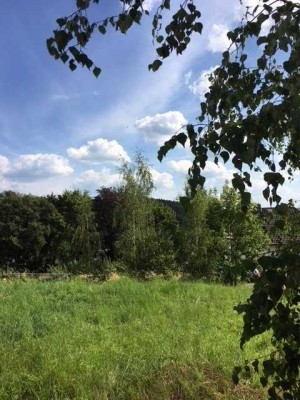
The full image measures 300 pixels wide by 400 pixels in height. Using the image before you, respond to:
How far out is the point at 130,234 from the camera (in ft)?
52.4

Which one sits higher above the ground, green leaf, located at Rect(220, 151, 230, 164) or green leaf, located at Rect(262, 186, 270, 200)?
green leaf, located at Rect(220, 151, 230, 164)

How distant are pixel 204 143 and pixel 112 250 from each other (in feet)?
54.0

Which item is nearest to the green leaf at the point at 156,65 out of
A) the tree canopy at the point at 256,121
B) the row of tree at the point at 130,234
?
the tree canopy at the point at 256,121

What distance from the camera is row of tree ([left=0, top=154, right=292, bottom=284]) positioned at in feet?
51.6

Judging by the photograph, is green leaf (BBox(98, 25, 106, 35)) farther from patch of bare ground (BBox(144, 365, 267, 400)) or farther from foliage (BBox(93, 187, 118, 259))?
foliage (BBox(93, 187, 118, 259))

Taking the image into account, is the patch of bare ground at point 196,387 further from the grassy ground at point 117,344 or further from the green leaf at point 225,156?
the green leaf at point 225,156

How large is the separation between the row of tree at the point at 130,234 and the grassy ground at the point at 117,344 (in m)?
6.14

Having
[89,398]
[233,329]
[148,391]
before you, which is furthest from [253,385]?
[233,329]

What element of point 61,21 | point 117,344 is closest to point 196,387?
point 117,344

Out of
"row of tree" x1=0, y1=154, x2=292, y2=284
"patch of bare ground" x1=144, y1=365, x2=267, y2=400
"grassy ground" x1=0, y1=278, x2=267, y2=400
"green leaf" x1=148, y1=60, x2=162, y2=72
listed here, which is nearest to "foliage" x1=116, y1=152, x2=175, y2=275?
"row of tree" x1=0, y1=154, x2=292, y2=284

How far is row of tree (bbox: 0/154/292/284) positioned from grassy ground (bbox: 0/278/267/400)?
20.1 feet

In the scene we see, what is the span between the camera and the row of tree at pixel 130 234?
620 inches

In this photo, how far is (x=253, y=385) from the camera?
13.6ft

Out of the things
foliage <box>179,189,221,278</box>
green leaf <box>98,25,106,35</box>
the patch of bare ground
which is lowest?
the patch of bare ground
